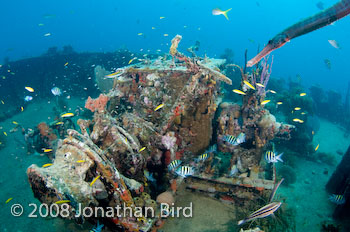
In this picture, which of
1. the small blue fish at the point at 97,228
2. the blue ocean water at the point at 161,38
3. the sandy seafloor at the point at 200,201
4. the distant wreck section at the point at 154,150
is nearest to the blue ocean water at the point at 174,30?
the blue ocean water at the point at 161,38

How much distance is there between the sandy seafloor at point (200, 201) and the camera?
5.13 metres

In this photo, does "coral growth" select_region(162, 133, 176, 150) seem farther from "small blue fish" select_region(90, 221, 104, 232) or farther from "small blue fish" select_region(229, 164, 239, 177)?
"small blue fish" select_region(90, 221, 104, 232)

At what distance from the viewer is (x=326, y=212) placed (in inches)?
275

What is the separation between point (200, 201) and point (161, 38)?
9353cm

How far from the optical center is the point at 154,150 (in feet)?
17.8

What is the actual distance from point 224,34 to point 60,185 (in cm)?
10419

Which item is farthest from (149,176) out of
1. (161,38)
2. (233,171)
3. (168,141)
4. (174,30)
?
(174,30)

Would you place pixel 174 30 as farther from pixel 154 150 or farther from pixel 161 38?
pixel 154 150

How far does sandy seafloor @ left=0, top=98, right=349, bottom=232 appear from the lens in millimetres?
5129

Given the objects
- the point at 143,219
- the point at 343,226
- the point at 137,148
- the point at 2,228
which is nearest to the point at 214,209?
the point at 143,219

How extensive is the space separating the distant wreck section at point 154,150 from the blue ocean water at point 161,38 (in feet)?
7.63

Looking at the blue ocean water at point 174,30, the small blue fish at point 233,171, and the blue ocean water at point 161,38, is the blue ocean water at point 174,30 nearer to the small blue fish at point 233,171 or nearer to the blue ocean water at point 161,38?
the blue ocean water at point 161,38

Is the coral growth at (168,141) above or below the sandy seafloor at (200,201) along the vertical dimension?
above

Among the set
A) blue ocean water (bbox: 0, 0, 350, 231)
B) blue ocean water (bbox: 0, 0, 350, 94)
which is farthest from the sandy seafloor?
blue ocean water (bbox: 0, 0, 350, 94)
